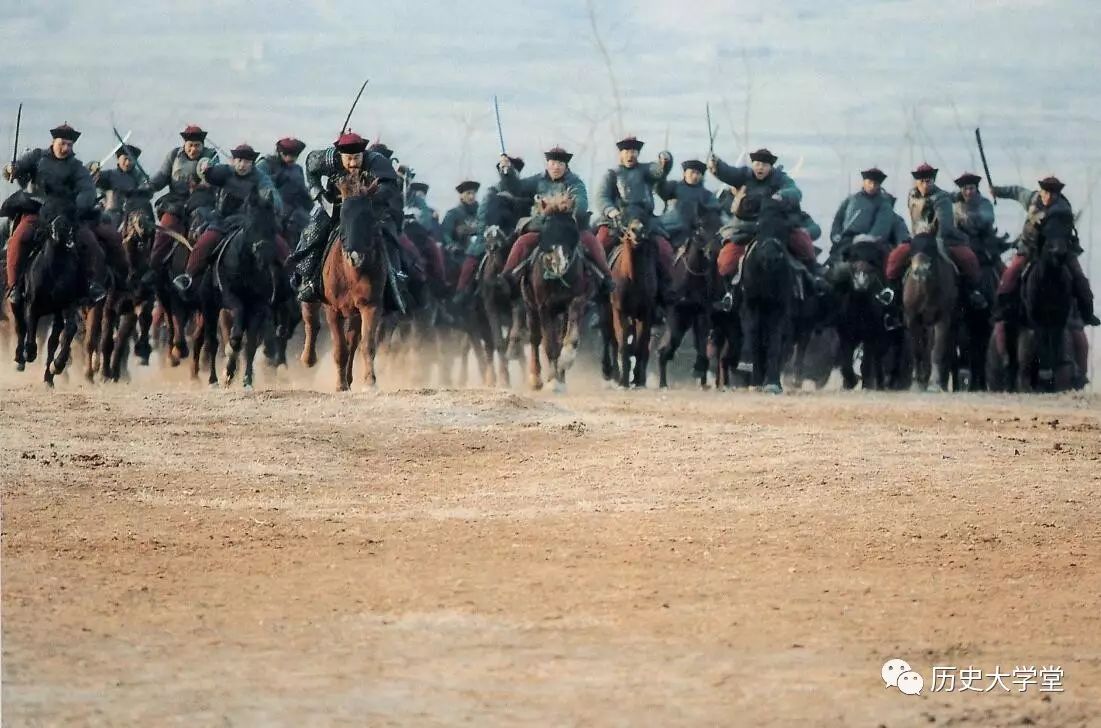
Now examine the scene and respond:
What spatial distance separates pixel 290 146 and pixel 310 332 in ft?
11.9

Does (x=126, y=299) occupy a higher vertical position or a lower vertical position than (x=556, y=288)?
lower

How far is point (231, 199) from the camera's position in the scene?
75.7 feet

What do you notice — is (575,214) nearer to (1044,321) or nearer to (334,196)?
(334,196)

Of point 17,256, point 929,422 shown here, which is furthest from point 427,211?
point 929,422

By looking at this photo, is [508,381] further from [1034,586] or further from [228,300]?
[1034,586]

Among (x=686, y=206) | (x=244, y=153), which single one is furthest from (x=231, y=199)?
(x=686, y=206)

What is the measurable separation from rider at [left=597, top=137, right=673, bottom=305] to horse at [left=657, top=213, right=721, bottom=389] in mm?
228

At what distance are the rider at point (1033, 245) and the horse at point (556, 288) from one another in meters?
4.45

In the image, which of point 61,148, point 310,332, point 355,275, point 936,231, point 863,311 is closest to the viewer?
point 355,275

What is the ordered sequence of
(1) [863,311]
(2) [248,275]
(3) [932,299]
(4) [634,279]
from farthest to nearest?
(1) [863,311]
(3) [932,299]
(4) [634,279]
(2) [248,275]

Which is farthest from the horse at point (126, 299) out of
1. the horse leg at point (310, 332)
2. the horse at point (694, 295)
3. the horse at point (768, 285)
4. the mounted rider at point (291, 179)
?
the horse at point (768, 285)

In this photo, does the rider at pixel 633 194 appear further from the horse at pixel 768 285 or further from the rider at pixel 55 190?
the rider at pixel 55 190

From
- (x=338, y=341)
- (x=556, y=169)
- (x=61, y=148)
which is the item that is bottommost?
(x=338, y=341)

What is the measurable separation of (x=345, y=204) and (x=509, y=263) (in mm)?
3882
